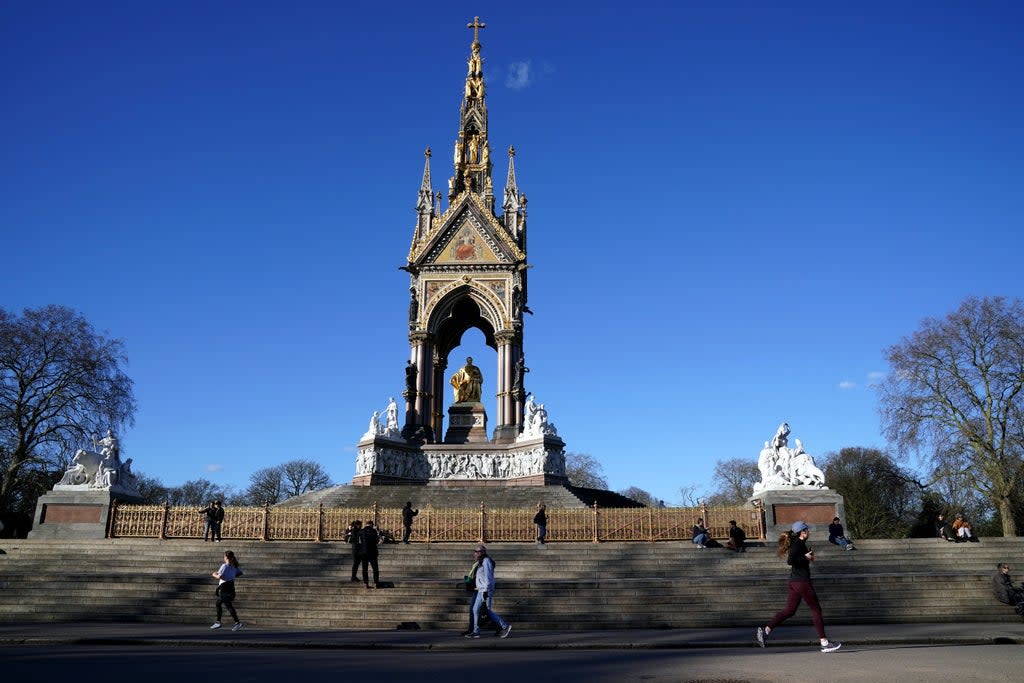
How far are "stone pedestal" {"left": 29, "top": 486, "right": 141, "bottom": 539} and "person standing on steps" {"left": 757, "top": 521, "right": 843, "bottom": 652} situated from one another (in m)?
18.2

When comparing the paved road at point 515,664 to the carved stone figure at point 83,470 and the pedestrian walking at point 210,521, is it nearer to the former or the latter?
the pedestrian walking at point 210,521

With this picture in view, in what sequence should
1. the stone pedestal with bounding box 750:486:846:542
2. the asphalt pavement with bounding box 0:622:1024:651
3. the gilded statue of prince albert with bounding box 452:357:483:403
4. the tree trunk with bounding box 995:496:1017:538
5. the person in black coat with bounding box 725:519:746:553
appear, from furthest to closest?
1. the gilded statue of prince albert with bounding box 452:357:483:403
2. the tree trunk with bounding box 995:496:1017:538
3. the stone pedestal with bounding box 750:486:846:542
4. the person in black coat with bounding box 725:519:746:553
5. the asphalt pavement with bounding box 0:622:1024:651

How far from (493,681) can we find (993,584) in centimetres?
Result: 1183

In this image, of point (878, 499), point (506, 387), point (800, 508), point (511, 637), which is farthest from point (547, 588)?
point (878, 499)

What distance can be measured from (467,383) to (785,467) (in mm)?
17869

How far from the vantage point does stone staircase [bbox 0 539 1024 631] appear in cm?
1410

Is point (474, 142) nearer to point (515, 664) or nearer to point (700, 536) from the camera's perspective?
point (700, 536)

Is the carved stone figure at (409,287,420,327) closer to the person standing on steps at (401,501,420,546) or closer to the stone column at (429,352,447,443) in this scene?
the stone column at (429,352,447,443)

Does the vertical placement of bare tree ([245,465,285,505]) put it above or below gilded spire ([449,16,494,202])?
below

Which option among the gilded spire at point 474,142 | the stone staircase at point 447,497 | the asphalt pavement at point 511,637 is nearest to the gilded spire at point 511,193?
the gilded spire at point 474,142

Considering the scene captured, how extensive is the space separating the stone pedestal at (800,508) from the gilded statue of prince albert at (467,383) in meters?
17.9

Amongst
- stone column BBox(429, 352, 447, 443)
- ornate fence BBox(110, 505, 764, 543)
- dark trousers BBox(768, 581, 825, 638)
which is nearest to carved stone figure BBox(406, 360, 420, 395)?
stone column BBox(429, 352, 447, 443)

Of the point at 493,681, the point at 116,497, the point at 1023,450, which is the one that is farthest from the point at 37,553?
the point at 1023,450

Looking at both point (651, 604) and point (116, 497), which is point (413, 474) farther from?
point (651, 604)
